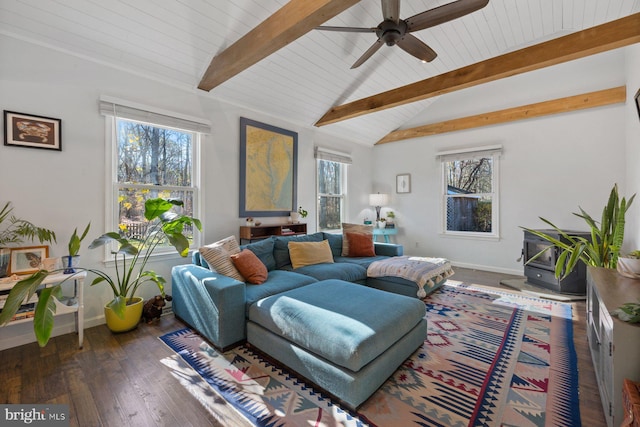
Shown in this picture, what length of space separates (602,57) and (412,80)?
2653 mm

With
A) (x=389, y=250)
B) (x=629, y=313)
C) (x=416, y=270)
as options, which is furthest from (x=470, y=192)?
(x=629, y=313)

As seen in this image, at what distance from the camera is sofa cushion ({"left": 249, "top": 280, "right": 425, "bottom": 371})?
1.58 metres

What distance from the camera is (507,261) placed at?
4.69 metres

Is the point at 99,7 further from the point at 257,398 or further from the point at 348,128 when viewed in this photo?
the point at 348,128

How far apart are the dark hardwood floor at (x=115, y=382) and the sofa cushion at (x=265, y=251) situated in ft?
3.94

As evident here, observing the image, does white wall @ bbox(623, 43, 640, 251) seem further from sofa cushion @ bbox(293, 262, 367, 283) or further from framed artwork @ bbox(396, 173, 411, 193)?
framed artwork @ bbox(396, 173, 411, 193)

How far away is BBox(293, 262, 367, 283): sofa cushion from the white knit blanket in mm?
136

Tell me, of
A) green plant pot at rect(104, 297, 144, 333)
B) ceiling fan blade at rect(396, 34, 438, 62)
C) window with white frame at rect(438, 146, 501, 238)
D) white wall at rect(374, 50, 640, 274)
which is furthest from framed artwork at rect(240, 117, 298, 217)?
window with white frame at rect(438, 146, 501, 238)

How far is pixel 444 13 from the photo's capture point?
6.77 feet

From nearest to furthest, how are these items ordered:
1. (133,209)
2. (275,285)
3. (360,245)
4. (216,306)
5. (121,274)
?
(216,306), (275,285), (121,274), (133,209), (360,245)

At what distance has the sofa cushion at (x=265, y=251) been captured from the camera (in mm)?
3230

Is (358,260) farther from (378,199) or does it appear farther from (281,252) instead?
(378,199)

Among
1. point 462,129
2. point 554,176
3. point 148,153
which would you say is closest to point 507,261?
point 554,176

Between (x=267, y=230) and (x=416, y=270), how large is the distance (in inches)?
88.1
